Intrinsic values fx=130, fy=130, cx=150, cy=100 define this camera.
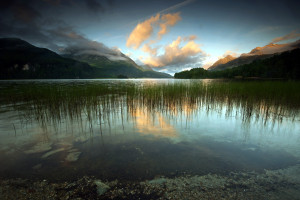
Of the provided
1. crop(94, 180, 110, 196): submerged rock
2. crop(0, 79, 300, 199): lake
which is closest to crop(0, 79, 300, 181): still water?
crop(0, 79, 300, 199): lake

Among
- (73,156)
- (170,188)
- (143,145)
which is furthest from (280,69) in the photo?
(73,156)

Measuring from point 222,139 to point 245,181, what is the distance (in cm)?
226

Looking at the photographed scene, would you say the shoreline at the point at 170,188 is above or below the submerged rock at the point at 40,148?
below

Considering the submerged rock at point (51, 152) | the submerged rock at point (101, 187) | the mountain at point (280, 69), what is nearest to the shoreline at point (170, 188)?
the submerged rock at point (101, 187)

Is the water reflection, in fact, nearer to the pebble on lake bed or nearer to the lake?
the lake

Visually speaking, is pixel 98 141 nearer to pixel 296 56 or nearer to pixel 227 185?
pixel 227 185

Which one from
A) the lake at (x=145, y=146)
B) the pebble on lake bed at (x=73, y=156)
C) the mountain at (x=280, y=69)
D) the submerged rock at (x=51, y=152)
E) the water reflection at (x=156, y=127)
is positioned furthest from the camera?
the mountain at (x=280, y=69)

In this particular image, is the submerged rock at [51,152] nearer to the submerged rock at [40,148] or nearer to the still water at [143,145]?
the still water at [143,145]

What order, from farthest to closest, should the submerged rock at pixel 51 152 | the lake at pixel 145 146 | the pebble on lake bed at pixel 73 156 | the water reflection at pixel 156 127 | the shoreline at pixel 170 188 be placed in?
the water reflection at pixel 156 127
the submerged rock at pixel 51 152
the pebble on lake bed at pixel 73 156
the lake at pixel 145 146
the shoreline at pixel 170 188

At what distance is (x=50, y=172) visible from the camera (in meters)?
3.01

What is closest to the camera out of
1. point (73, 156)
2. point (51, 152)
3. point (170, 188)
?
point (170, 188)

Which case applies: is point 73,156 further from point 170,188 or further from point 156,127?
point 156,127

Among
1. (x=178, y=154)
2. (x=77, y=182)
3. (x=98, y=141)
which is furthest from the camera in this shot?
(x=98, y=141)

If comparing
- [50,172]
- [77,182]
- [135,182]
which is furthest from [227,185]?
[50,172]
